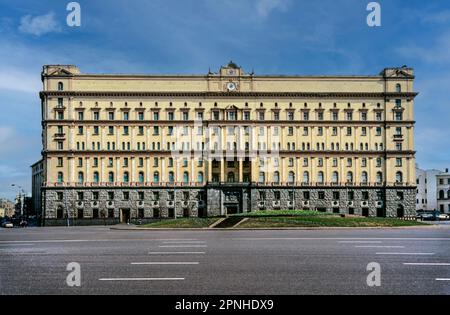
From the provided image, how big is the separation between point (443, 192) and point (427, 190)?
419 centimetres

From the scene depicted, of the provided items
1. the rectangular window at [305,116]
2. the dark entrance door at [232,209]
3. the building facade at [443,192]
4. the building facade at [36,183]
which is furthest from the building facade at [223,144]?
the building facade at [443,192]

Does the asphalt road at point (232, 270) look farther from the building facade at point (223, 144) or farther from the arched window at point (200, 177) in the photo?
the building facade at point (223, 144)

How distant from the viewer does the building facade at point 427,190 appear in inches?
4973

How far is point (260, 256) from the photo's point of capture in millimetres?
16672

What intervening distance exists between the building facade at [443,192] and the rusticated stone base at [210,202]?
57.8 m

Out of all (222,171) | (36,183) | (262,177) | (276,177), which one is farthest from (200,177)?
(36,183)

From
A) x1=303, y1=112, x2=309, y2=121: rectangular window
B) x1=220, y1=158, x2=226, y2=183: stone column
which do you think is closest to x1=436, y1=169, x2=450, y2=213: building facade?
x1=303, y1=112, x2=309, y2=121: rectangular window

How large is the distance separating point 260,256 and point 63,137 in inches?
2487

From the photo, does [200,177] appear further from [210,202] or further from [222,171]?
[210,202]

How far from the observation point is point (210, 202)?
240 feet

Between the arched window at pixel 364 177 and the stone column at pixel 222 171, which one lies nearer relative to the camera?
the stone column at pixel 222 171

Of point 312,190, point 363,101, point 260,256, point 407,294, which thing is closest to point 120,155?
point 312,190

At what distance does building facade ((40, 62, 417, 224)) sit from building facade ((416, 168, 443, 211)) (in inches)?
2229

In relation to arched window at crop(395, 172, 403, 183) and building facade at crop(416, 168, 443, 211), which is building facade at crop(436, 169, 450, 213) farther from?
arched window at crop(395, 172, 403, 183)
